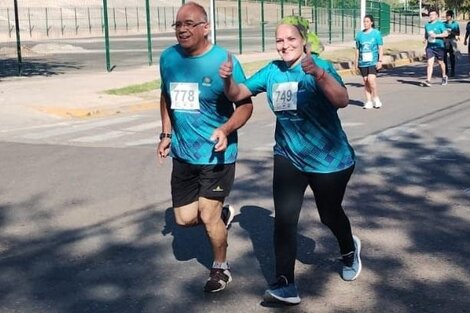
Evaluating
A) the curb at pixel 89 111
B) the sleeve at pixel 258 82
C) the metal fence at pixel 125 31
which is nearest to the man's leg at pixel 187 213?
the sleeve at pixel 258 82

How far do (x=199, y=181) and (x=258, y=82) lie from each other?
74 cm

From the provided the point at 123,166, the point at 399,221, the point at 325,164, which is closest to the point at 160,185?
the point at 123,166

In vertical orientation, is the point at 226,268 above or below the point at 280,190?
below

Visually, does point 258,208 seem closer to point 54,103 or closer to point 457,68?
point 54,103

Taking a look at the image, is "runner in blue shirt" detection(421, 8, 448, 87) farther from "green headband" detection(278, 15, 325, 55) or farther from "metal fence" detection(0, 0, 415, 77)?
"green headband" detection(278, 15, 325, 55)

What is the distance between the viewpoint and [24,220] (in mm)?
7145

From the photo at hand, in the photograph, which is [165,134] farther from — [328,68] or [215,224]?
[328,68]

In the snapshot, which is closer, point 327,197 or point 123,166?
point 327,197

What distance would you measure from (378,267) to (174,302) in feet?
4.91

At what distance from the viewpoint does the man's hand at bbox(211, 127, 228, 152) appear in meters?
4.65

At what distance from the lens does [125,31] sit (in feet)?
188

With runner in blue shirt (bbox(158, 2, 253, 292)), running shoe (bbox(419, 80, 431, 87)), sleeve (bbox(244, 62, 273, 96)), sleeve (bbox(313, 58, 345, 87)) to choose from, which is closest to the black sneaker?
runner in blue shirt (bbox(158, 2, 253, 292))

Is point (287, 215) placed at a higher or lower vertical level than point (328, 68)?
lower

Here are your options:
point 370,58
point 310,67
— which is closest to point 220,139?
point 310,67
